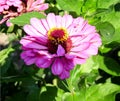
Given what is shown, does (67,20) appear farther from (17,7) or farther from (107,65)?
(107,65)

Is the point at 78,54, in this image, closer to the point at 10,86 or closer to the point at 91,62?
the point at 91,62

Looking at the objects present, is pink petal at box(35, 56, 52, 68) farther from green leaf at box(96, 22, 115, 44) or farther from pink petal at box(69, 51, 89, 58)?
green leaf at box(96, 22, 115, 44)

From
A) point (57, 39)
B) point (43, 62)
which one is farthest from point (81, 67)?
point (43, 62)

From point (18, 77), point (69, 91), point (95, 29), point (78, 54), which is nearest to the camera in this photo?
point (78, 54)

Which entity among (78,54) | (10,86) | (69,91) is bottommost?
(10,86)

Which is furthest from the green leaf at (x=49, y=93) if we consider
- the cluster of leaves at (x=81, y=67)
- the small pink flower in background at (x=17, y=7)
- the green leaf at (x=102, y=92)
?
the small pink flower in background at (x=17, y=7)

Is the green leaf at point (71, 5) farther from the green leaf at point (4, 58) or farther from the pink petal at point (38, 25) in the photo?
the green leaf at point (4, 58)

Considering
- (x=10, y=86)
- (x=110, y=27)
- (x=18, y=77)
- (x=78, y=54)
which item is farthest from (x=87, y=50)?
(x=10, y=86)
